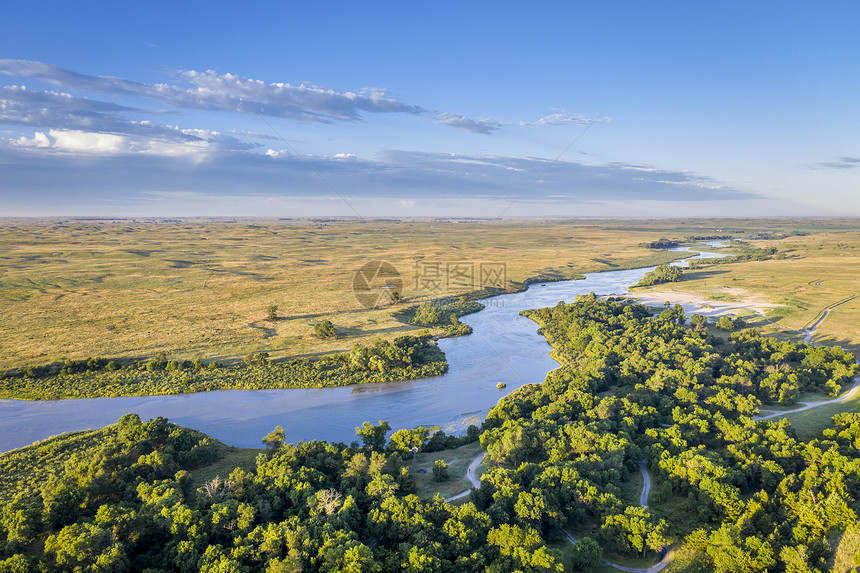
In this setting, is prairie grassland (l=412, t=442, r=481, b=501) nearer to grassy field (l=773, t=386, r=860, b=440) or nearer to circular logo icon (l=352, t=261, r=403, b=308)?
grassy field (l=773, t=386, r=860, b=440)

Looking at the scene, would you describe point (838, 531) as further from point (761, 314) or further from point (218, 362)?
point (761, 314)

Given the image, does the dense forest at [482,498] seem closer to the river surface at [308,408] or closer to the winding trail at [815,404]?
the winding trail at [815,404]

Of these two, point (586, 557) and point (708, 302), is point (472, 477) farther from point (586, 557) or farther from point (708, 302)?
point (708, 302)

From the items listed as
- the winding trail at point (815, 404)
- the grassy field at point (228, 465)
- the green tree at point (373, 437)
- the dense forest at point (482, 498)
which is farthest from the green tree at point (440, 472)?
the winding trail at point (815, 404)

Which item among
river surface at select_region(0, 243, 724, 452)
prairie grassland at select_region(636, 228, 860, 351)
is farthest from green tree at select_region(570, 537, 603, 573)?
prairie grassland at select_region(636, 228, 860, 351)

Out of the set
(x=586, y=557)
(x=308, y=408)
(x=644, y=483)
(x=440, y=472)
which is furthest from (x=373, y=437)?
(x=644, y=483)

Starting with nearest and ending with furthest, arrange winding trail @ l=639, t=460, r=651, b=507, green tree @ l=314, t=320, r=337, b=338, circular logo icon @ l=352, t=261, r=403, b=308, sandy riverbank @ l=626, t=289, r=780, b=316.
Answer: winding trail @ l=639, t=460, r=651, b=507 → green tree @ l=314, t=320, r=337, b=338 → sandy riverbank @ l=626, t=289, r=780, b=316 → circular logo icon @ l=352, t=261, r=403, b=308
